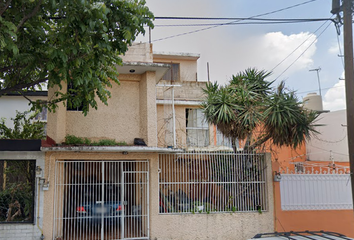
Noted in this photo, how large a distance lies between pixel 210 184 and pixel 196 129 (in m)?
4.83

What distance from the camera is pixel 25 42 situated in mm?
7367

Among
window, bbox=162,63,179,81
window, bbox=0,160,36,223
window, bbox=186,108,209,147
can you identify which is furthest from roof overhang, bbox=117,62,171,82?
window, bbox=162,63,179,81

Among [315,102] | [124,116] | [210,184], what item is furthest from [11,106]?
[315,102]

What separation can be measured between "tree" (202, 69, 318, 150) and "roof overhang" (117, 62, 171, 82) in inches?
72.9

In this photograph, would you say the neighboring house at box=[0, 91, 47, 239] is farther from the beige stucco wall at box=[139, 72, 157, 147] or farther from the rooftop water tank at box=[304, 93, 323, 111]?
the rooftop water tank at box=[304, 93, 323, 111]

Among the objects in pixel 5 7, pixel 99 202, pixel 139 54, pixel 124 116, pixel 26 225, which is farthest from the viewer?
pixel 139 54

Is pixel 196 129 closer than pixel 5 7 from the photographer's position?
No

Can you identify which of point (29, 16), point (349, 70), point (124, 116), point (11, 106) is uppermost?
point (29, 16)

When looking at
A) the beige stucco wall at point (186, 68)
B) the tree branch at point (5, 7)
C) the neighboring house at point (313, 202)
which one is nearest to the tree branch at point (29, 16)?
the tree branch at point (5, 7)

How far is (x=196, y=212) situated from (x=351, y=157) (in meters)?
4.76

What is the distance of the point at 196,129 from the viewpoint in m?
15.2

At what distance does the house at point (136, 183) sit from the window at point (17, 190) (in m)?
0.40

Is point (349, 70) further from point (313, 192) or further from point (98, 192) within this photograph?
point (98, 192)

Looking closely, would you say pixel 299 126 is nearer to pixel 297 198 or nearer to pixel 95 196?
pixel 297 198
